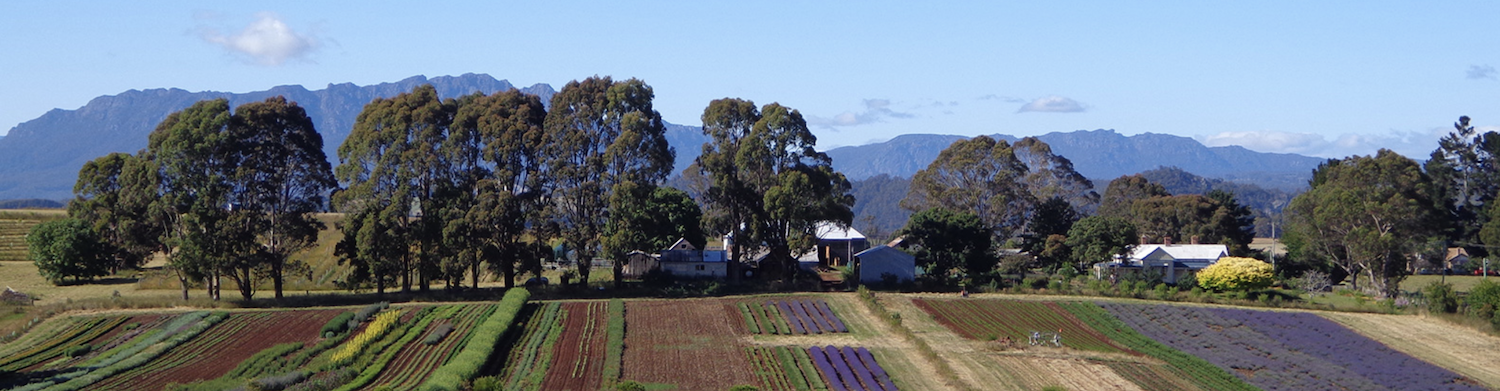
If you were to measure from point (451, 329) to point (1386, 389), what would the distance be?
33.8 m

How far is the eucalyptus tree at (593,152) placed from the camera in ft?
203

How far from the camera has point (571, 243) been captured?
204 ft

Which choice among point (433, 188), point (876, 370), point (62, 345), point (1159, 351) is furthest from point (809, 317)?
point (62, 345)

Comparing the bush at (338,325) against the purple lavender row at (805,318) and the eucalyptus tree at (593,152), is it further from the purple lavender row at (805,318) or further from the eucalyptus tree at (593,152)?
the purple lavender row at (805,318)

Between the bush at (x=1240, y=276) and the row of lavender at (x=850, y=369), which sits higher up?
the bush at (x=1240, y=276)

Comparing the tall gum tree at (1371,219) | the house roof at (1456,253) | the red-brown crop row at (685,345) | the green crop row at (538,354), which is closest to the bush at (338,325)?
the green crop row at (538,354)

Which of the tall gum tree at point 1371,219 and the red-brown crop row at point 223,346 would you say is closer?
the red-brown crop row at point 223,346

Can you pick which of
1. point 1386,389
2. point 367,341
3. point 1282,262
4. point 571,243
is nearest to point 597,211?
point 571,243

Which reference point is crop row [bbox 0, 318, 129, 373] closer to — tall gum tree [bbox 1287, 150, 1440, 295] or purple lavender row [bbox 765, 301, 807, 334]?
purple lavender row [bbox 765, 301, 807, 334]

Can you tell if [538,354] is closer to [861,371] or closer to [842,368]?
[842,368]

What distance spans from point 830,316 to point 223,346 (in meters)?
25.0

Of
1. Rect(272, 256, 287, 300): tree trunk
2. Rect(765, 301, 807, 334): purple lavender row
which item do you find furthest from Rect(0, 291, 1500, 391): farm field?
Rect(272, 256, 287, 300): tree trunk

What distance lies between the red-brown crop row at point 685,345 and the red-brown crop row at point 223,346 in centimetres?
1325

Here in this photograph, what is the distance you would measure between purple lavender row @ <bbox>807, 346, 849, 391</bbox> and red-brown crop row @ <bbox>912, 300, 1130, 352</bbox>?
8691 mm
